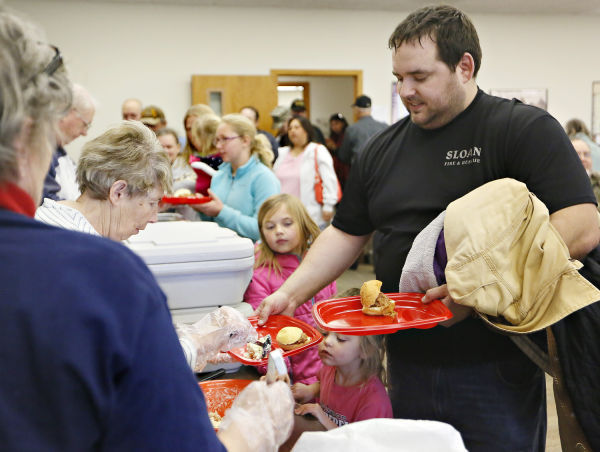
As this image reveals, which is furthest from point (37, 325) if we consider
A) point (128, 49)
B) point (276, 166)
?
point (128, 49)

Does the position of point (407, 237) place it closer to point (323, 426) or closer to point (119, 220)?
point (323, 426)

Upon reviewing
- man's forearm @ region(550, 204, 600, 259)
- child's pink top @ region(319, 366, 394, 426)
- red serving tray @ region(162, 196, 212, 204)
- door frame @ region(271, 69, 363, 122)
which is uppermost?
door frame @ region(271, 69, 363, 122)

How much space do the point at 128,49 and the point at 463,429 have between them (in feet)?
21.7

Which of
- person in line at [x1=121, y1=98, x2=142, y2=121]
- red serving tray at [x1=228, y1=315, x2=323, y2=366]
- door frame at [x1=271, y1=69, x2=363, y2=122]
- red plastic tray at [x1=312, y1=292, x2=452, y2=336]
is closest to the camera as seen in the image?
red plastic tray at [x1=312, y1=292, x2=452, y2=336]

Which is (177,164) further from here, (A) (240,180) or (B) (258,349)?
(B) (258,349)

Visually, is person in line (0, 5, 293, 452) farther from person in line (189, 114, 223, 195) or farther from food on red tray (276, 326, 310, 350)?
person in line (189, 114, 223, 195)

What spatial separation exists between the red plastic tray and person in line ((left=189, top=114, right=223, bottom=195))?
2142 mm

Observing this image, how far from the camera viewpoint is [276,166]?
16.2 feet

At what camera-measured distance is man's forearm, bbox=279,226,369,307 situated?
67.4 inches

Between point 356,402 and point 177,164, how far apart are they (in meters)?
2.92

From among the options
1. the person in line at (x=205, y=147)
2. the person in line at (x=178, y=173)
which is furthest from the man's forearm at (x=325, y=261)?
the person in line at (x=205, y=147)

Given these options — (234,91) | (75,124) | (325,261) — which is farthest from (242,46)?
(325,261)

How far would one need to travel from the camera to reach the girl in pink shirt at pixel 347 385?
158 centimetres

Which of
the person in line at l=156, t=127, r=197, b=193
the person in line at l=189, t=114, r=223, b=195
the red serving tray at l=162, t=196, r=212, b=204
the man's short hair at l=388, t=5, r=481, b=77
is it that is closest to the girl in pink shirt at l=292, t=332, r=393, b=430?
the man's short hair at l=388, t=5, r=481, b=77
